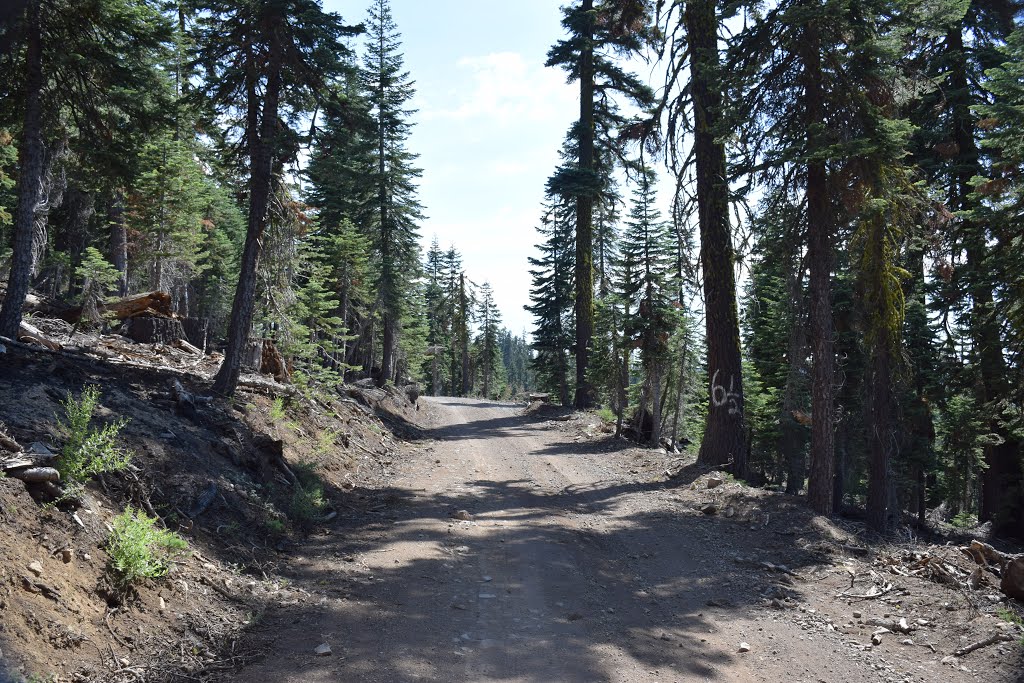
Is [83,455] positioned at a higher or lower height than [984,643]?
higher

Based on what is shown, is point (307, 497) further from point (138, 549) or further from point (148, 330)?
point (148, 330)

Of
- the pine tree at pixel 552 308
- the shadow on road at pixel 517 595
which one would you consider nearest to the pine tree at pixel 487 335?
the pine tree at pixel 552 308

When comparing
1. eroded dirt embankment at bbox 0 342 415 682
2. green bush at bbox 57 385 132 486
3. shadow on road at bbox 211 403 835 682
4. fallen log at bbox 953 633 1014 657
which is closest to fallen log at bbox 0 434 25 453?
eroded dirt embankment at bbox 0 342 415 682

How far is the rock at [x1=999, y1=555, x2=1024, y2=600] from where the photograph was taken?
20.6 ft

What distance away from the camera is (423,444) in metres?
18.2

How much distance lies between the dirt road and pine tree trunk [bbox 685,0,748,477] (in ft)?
6.69

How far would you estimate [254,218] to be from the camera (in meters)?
12.4

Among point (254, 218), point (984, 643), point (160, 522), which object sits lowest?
point (984, 643)

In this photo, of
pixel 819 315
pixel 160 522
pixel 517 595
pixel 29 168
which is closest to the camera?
pixel 160 522

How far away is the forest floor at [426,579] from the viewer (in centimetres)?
461

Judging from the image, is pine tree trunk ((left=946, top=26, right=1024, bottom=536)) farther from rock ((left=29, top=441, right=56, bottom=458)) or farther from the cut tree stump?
the cut tree stump

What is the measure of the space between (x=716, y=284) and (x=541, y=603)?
28.0 ft

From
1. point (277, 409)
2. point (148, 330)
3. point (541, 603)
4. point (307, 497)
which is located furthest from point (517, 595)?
point (148, 330)

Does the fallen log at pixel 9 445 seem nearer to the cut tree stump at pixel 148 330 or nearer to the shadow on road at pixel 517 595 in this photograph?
the shadow on road at pixel 517 595
